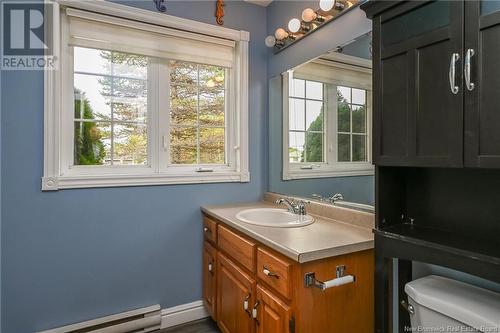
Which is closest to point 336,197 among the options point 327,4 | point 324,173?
point 324,173

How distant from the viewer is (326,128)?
181 cm

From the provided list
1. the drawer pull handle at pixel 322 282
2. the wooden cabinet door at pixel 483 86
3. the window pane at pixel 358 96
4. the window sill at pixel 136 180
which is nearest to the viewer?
the wooden cabinet door at pixel 483 86

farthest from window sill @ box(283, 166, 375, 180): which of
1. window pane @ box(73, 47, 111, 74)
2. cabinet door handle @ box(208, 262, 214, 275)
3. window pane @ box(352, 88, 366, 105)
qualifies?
window pane @ box(73, 47, 111, 74)

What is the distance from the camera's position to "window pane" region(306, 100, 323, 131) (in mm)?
1857

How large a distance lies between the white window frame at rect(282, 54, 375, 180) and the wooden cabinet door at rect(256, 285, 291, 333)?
2.60 ft

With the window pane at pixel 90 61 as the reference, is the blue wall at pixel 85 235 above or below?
below

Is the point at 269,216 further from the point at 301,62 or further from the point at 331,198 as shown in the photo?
the point at 301,62

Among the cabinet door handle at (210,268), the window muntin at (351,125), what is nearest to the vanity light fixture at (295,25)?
the window muntin at (351,125)

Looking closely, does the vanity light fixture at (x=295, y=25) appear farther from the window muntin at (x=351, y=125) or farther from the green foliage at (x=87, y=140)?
the green foliage at (x=87, y=140)

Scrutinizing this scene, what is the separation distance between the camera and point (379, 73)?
44.8 inches

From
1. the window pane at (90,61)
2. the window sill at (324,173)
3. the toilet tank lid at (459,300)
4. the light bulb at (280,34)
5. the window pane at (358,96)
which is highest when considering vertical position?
the light bulb at (280,34)

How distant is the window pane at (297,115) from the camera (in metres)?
2.03

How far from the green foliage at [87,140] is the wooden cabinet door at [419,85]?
1702mm

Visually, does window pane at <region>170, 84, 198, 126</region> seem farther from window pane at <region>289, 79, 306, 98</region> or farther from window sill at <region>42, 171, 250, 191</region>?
window pane at <region>289, 79, 306, 98</region>
